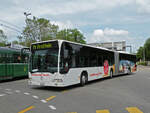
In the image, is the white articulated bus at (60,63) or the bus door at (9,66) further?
the bus door at (9,66)

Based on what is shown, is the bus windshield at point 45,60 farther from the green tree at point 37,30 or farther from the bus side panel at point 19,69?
the green tree at point 37,30

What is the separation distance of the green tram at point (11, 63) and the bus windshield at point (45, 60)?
4.74 m

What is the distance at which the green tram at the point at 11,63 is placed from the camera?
1423 cm

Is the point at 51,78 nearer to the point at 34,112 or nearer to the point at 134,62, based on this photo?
the point at 34,112

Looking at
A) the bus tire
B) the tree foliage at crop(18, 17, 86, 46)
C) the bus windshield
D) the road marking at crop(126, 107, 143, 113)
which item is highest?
the tree foliage at crop(18, 17, 86, 46)

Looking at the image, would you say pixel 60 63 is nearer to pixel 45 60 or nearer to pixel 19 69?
pixel 45 60

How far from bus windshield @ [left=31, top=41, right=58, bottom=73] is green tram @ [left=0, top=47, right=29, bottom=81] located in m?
4.74

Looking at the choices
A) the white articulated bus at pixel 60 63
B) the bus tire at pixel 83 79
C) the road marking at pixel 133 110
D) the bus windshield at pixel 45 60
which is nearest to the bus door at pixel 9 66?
the white articulated bus at pixel 60 63

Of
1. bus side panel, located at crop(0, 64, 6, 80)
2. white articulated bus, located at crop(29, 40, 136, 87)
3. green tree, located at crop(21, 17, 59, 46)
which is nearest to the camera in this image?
white articulated bus, located at crop(29, 40, 136, 87)

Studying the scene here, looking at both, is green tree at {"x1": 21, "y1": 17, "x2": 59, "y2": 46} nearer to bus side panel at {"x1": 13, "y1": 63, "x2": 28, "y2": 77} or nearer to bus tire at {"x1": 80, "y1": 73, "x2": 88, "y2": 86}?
bus side panel at {"x1": 13, "y1": 63, "x2": 28, "y2": 77}

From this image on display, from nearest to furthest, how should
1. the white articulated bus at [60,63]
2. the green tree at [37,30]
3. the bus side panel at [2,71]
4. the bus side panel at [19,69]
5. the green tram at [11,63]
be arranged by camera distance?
the white articulated bus at [60,63]
the bus side panel at [2,71]
the green tram at [11,63]
the bus side panel at [19,69]
the green tree at [37,30]

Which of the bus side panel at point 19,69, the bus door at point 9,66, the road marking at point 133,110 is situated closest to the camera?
the road marking at point 133,110

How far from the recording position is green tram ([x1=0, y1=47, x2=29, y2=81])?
560 inches

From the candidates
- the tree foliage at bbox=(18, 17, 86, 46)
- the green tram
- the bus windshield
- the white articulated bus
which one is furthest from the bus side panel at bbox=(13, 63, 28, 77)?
the tree foliage at bbox=(18, 17, 86, 46)
